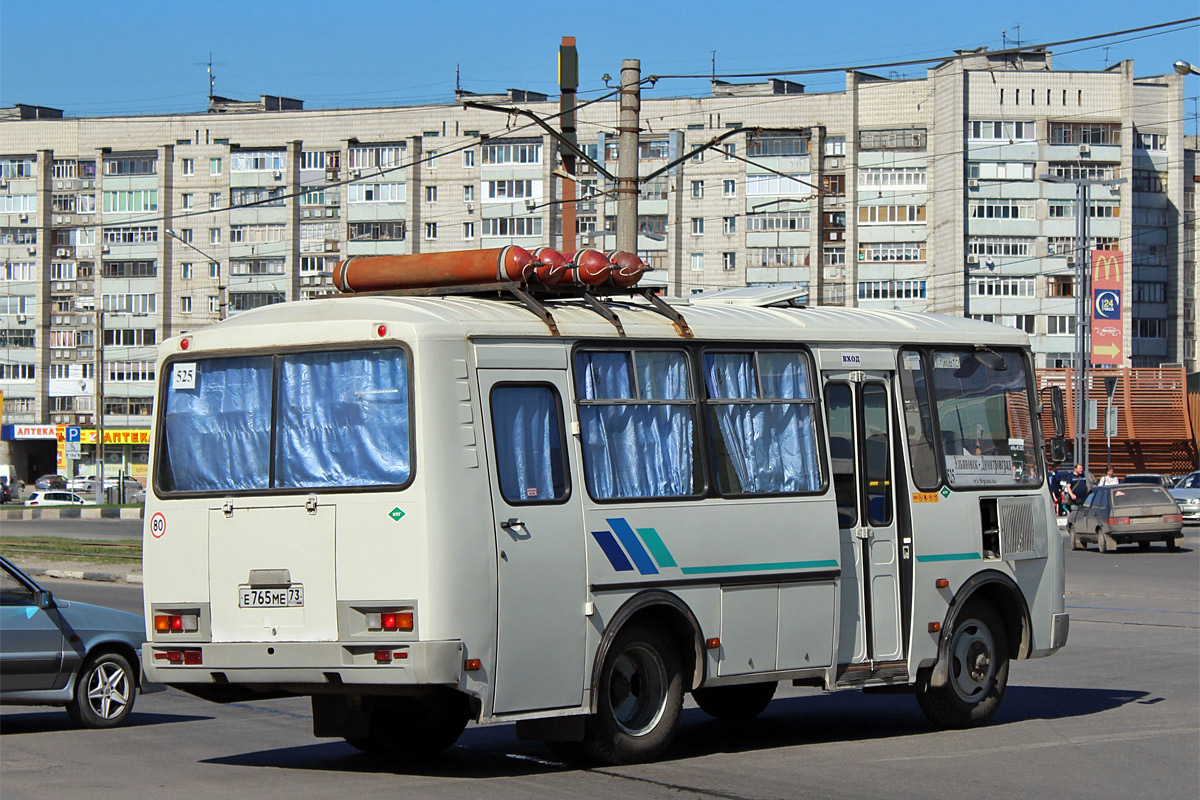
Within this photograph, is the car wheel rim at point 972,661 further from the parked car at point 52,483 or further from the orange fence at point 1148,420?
the parked car at point 52,483

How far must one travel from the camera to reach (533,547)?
866 centimetres

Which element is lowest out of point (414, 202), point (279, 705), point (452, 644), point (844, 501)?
point (279, 705)

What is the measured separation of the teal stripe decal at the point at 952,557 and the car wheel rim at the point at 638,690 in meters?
2.44

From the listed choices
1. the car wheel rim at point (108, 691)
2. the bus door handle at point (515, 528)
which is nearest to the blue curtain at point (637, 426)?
the bus door handle at point (515, 528)

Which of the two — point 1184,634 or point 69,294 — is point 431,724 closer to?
point 1184,634

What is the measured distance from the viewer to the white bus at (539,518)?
844 cm

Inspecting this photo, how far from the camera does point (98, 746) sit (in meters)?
10.5

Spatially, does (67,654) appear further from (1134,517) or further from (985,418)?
(1134,517)

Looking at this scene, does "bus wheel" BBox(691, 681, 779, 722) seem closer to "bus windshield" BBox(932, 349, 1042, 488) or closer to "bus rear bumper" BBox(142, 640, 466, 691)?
"bus windshield" BBox(932, 349, 1042, 488)

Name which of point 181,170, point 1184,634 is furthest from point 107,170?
point 1184,634

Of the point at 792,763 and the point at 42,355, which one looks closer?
the point at 792,763

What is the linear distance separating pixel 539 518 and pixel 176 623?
2154 millimetres

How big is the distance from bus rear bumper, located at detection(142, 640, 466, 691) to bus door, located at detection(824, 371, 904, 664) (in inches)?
128

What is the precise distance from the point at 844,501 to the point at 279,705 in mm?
5192
